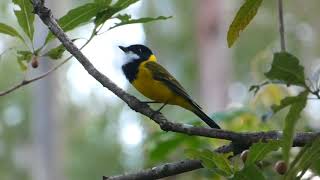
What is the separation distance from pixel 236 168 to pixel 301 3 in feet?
48.3

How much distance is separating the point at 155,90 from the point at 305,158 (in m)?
2.09

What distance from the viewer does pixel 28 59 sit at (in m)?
2.75

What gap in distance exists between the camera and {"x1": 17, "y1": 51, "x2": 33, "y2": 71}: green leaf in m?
2.70

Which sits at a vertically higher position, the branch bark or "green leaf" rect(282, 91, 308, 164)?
the branch bark

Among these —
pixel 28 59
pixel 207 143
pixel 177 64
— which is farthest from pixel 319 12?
pixel 28 59

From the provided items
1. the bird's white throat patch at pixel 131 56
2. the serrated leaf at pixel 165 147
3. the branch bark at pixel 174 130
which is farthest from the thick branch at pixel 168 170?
the bird's white throat patch at pixel 131 56

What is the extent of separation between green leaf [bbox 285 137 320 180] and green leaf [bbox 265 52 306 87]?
162mm

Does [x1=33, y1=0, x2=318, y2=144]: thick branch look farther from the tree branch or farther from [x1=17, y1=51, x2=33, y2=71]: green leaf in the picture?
[x1=17, y1=51, x2=33, y2=71]: green leaf

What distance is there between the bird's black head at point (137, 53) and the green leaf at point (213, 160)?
7.20ft

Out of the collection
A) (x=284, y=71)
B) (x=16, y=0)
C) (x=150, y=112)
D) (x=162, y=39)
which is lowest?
(x=284, y=71)

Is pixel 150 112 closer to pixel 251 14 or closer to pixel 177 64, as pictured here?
pixel 251 14

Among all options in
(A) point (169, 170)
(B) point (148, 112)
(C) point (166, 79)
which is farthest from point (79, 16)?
(C) point (166, 79)

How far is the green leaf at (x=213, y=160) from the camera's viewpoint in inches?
75.7

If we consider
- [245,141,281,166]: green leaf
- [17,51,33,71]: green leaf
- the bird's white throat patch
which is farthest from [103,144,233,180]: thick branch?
the bird's white throat patch
